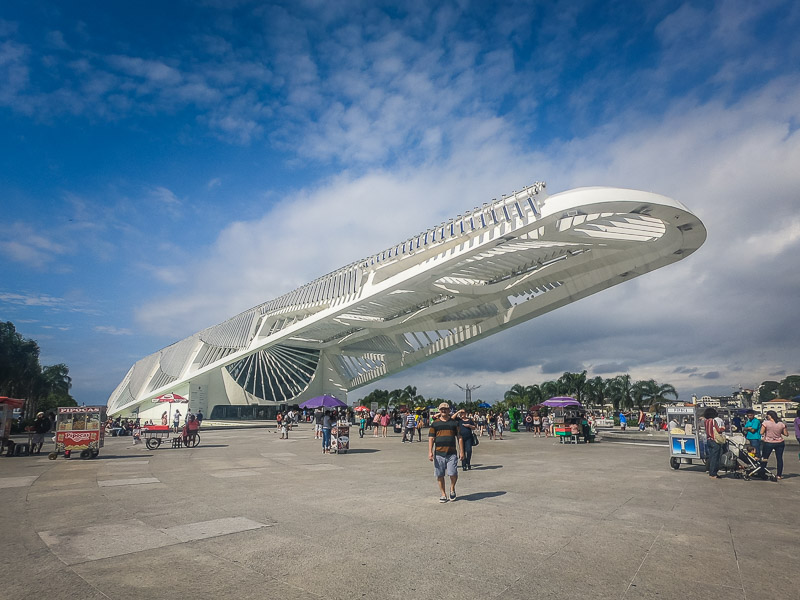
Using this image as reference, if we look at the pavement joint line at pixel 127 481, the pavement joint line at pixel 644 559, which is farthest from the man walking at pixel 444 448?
the pavement joint line at pixel 127 481

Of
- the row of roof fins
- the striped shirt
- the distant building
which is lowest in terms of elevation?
the distant building

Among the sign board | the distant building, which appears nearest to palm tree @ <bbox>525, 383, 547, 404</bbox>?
the distant building

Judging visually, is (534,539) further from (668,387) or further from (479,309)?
(668,387)

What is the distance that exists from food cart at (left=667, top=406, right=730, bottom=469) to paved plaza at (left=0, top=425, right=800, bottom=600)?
1.60 meters

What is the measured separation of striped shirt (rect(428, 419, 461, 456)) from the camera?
742cm

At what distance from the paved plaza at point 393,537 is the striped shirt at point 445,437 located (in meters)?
0.77

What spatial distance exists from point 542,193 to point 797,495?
16.2m

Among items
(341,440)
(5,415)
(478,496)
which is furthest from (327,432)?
(5,415)

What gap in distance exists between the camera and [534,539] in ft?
17.8

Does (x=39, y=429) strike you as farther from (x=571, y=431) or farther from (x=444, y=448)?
(x=571, y=431)

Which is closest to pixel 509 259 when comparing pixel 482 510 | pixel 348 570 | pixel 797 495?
pixel 797 495

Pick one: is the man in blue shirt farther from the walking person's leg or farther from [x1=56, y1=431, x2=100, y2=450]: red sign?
[x1=56, y1=431, x2=100, y2=450]: red sign

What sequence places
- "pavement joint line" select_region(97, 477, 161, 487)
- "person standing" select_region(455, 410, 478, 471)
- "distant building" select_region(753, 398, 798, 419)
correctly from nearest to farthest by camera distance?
"pavement joint line" select_region(97, 477, 161, 487) → "person standing" select_region(455, 410, 478, 471) → "distant building" select_region(753, 398, 798, 419)

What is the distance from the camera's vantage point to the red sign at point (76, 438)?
1412 cm
